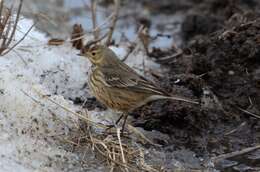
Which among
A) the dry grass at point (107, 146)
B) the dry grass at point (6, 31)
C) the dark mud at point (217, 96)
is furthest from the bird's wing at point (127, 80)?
the dry grass at point (6, 31)

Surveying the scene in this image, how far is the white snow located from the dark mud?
2.72ft

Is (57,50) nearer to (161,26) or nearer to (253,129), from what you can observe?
(253,129)

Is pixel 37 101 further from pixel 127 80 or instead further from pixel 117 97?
pixel 127 80

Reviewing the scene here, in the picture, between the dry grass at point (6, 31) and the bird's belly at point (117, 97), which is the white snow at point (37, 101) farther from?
the bird's belly at point (117, 97)

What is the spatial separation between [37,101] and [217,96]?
2030 millimetres

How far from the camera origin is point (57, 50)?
7.56m

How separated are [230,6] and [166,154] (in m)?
3.85

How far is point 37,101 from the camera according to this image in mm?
5918

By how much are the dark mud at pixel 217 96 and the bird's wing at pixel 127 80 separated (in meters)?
0.32

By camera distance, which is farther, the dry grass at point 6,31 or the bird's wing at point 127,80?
the bird's wing at point 127,80

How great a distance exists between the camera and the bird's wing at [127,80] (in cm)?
660

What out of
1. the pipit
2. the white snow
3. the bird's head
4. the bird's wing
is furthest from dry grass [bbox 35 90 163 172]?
the bird's head

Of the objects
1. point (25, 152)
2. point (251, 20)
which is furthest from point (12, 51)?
point (251, 20)

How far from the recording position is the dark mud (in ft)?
21.0
